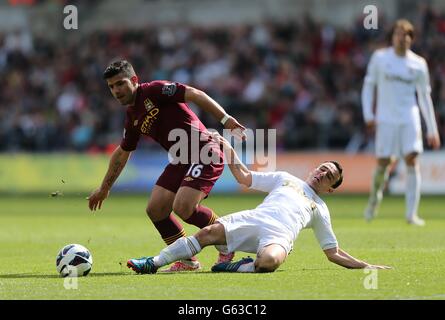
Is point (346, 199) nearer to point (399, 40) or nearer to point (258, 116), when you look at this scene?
point (258, 116)

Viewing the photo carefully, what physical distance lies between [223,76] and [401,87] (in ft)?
40.7

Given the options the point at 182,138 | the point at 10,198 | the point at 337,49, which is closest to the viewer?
the point at 182,138

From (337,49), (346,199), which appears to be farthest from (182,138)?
(337,49)

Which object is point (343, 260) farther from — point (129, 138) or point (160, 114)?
point (129, 138)

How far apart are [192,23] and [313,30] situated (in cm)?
501

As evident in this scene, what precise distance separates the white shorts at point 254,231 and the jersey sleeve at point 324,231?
275mm

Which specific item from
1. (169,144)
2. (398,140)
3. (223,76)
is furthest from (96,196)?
(223,76)

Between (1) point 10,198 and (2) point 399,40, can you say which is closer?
(2) point 399,40

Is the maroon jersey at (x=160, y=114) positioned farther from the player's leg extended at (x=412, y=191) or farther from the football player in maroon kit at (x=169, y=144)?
the player's leg extended at (x=412, y=191)

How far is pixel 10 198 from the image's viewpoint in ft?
79.4

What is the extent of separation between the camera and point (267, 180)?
9.54m

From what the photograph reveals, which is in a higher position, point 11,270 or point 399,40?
point 399,40

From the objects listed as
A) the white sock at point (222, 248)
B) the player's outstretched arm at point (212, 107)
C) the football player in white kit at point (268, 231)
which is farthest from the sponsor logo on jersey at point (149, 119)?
the white sock at point (222, 248)

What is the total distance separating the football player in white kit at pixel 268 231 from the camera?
8984 millimetres
